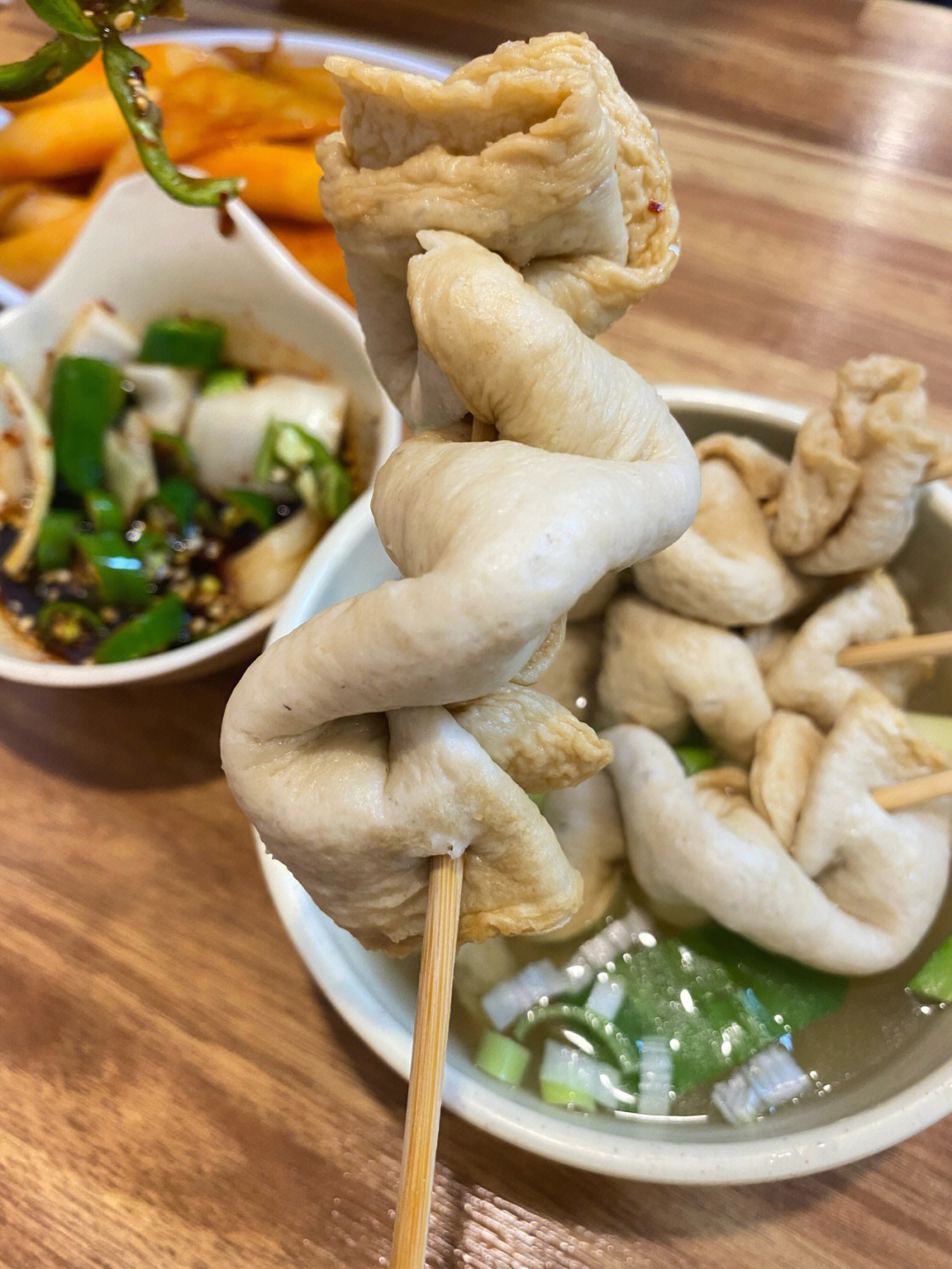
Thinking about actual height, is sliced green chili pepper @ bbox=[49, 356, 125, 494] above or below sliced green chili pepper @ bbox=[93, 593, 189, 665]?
above

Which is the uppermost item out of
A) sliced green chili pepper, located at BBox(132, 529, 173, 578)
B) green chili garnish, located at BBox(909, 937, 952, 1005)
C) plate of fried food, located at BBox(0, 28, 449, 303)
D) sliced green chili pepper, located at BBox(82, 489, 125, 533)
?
plate of fried food, located at BBox(0, 28, 449, 303)

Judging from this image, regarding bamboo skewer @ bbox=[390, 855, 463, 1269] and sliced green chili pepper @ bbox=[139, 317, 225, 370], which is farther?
sliced green chili pepper @ bbox=[139, 317, 225, 370]

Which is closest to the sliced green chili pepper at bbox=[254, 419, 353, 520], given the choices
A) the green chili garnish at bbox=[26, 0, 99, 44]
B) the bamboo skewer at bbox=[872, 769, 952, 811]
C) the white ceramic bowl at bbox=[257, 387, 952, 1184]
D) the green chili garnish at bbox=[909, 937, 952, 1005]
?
the white ceramic bowl at bbox=[257, 387, 952, 1184]

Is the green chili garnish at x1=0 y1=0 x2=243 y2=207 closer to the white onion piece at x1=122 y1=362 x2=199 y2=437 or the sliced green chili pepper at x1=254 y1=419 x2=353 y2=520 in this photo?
the sliced green chili pepper at x1=254 y1=419 x2=353 y2=520

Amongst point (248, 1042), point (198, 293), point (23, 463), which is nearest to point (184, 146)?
point (198, 293)

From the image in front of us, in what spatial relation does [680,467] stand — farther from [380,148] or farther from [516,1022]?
[516,1022]

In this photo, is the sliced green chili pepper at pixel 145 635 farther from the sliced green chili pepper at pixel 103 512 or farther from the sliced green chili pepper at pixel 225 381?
the sliced green chili pepper at pixel 225 381
